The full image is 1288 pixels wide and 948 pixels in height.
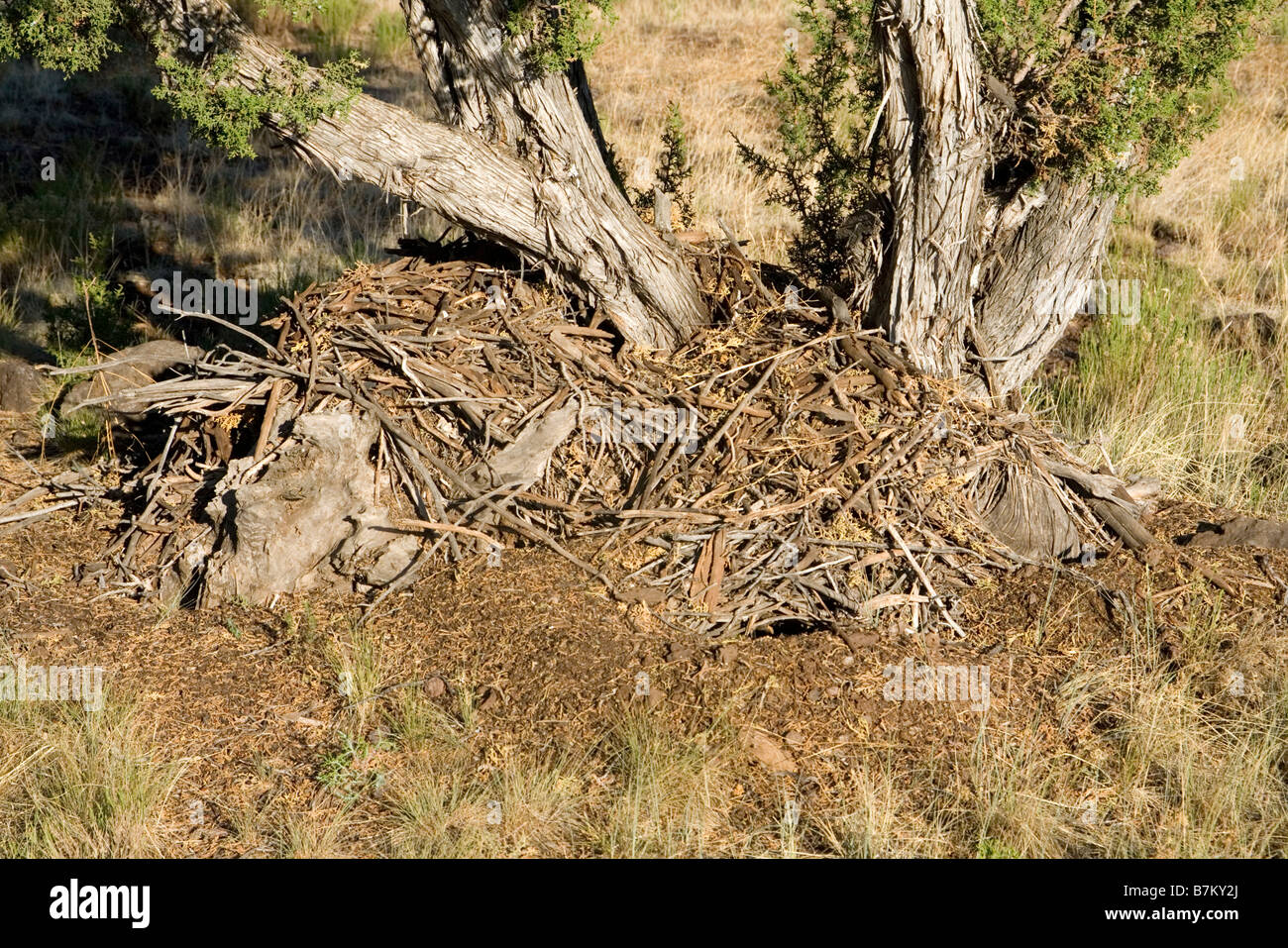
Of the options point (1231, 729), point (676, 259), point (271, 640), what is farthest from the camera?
point (676, 259)

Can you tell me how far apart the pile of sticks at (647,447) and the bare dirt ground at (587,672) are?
0.19m

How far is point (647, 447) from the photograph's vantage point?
15.9ft

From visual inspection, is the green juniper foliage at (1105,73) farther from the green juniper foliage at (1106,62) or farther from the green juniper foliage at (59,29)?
the green juniper foliage at (59,29)

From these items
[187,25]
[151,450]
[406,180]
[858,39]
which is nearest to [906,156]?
[858,39]

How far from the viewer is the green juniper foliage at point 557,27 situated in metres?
4.41

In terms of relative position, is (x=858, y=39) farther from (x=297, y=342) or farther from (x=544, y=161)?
(x=297, y=342)

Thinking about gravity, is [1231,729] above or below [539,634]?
below

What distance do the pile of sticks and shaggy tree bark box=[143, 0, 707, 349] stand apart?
0.23 m

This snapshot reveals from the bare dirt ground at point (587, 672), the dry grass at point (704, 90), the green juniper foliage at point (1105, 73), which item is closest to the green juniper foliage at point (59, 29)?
the bare dirt ground at point (587, 672)

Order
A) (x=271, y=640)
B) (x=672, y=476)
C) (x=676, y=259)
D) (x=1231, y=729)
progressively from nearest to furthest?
(x=1231, y=729) → (x=271, y=640) → (x=672, y=476) → (x=676, y=259)

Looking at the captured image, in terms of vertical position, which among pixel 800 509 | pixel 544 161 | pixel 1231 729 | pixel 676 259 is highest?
pixel 544 161

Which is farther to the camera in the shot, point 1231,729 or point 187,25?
Answer: point 187,25

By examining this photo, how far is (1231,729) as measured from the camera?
4.11 meters

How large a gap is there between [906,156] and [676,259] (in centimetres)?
104
